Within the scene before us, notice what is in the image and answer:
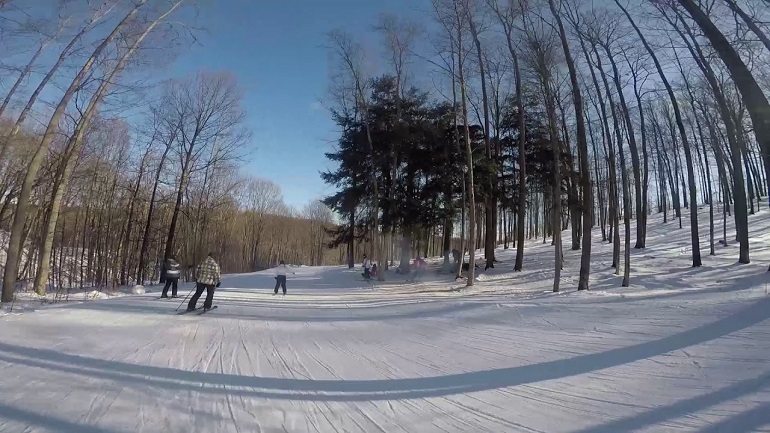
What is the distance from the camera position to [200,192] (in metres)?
36.6

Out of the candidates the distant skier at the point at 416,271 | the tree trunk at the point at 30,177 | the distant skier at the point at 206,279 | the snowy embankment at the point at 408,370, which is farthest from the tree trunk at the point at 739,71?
the distant skier at the point at 416,271

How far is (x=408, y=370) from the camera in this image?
5836 millimetres

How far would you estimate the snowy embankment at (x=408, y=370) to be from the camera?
4.04m

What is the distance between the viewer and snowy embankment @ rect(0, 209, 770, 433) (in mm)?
4043

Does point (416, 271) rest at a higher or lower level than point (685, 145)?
lower

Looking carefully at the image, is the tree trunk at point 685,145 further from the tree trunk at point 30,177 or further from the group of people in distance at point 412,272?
the tree trunk at point 30,177

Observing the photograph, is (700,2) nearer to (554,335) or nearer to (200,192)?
(554,335)

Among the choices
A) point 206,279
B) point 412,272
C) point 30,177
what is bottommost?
point 412,272

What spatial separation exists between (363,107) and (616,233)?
1579cm

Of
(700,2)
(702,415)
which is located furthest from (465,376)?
(700,2)

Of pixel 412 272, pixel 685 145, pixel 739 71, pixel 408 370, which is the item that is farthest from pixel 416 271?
pixel 408 370

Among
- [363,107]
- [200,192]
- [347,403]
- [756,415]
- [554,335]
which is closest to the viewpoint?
[756,415]

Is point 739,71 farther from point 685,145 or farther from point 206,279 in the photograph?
point 685,145

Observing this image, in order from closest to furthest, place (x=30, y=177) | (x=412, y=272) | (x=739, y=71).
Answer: (x=739, y=71) → (x=30, y=177) → (x=412, y=272)
